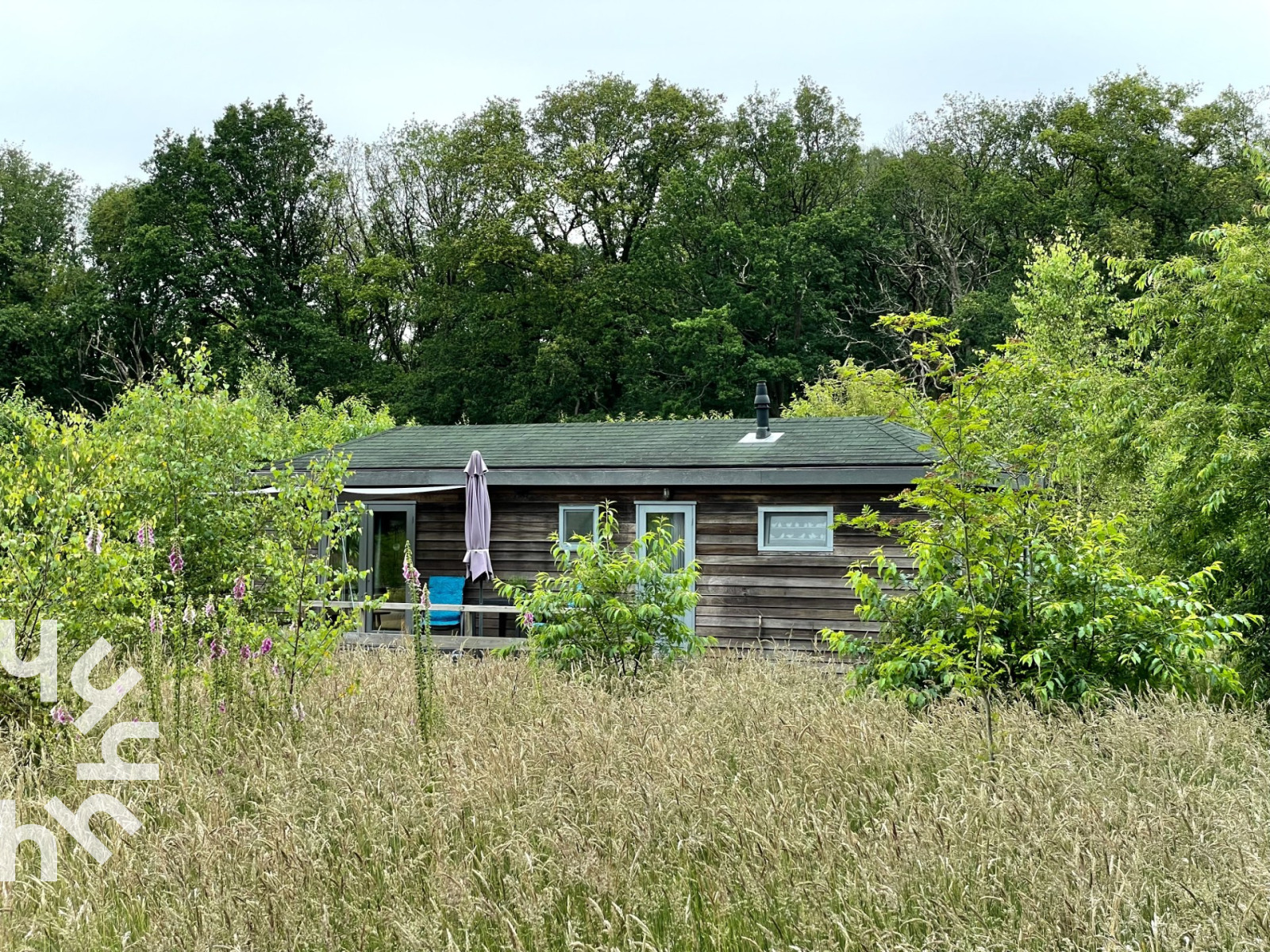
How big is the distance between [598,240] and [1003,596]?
28.5m

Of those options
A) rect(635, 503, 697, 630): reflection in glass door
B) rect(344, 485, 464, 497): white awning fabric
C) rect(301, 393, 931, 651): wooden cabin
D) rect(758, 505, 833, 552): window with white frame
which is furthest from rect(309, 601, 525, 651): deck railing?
rect(758, 505, 833, 552): window with white frame

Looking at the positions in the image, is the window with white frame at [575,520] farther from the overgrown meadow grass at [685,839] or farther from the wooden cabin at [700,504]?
the overgrown meadow grass at [685,839]

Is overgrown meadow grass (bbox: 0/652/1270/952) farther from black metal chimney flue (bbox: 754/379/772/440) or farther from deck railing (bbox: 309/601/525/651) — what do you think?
black metal chimney flue (bbox: 754/379/772/440)

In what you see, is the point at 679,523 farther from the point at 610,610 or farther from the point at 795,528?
the point at 610,610

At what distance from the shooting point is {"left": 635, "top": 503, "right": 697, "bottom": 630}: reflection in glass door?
13.1 metres

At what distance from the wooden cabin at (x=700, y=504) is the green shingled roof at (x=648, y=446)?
3 centimetres

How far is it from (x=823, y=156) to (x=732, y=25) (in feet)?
17.0

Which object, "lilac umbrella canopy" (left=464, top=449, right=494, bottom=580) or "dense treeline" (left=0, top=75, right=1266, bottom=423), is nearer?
"lilac umbrella canopy" (left=464, top=449, right=494, bottom=580)

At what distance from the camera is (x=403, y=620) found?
1446 centimetres

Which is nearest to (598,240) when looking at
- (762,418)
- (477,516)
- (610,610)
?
(762,418)

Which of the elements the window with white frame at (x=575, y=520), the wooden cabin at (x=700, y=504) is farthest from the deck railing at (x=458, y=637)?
the window with white frame at (x=575, y=520)

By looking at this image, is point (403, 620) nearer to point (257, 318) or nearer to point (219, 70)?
point (257, 318)

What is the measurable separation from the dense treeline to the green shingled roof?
13.8m

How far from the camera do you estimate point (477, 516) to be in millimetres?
12758
